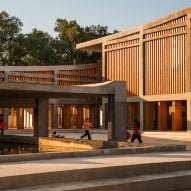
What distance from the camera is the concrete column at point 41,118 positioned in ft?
76.8

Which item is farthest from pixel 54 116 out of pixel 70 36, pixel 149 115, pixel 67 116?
pixel 70 36

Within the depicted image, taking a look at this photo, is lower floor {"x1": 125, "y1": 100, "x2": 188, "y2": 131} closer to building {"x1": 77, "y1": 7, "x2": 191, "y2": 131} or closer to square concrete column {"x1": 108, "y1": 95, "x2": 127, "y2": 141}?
building {"x1": 77, "y1": 7, "x2": 191, "y2": 131}

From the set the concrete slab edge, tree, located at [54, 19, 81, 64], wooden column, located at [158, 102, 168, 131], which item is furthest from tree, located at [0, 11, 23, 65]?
the concrete slab edge

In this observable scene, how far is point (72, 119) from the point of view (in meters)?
44.7

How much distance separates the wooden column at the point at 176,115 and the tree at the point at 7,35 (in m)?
29.5

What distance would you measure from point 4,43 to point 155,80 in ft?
95.1

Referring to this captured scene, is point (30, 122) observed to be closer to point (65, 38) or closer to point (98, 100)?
point (98, 100)

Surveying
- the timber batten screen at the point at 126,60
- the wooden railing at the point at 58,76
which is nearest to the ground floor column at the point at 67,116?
the wooden railing at the point at 58,76

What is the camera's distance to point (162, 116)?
34.5 m

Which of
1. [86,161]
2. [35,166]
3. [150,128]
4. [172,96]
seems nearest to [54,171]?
[35,166]

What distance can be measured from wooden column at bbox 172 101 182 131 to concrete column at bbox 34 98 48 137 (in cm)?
1210

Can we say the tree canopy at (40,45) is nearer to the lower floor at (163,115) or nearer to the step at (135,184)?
the lower floor at (163,115)

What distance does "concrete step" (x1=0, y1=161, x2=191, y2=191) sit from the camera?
26.8 ft

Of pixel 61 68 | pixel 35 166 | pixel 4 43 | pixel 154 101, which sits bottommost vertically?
pixel 35 166
